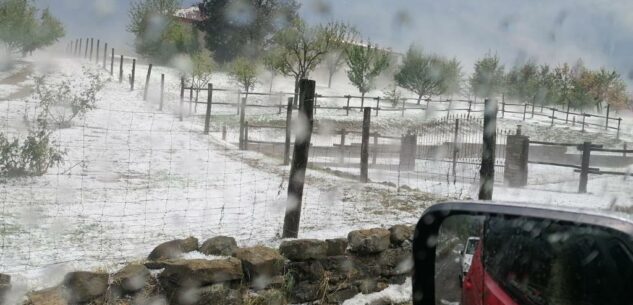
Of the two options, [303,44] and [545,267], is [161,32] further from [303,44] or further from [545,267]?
[545,267]

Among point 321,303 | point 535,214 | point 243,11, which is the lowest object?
point 321,303

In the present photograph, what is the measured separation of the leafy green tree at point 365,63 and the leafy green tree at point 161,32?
1184 centimetres

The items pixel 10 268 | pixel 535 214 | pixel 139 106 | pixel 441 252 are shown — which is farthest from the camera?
pixel 139 106

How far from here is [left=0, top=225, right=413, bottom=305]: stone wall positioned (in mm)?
3852

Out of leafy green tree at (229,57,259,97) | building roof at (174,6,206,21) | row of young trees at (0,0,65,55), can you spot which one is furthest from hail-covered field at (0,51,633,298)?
building roof at (174,6,206,21)

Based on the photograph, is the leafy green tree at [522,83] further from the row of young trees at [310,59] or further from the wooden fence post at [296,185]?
the wooden fence post at [296,185]

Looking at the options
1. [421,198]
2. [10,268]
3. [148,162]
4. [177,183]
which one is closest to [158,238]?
[10,268]

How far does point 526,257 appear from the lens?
1901 millimetres

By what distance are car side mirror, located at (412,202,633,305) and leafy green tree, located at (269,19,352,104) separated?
36130mm

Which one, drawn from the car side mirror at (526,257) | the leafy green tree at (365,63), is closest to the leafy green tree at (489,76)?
the leafy green tree at (365,63)

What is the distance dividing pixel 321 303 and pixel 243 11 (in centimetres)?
4144

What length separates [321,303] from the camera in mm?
4922

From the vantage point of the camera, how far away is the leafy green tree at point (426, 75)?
4400 centimetres

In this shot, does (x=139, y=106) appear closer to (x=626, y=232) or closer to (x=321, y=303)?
(x=321, y=303)
